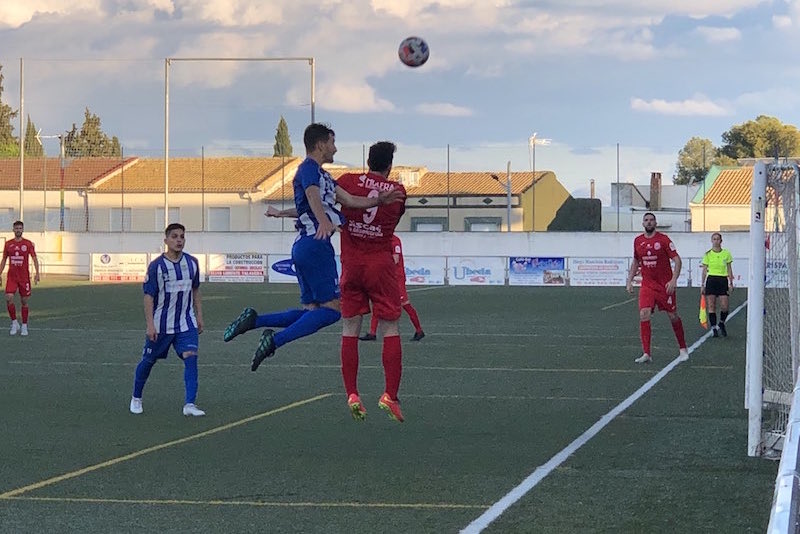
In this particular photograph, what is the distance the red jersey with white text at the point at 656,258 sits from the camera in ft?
57.1

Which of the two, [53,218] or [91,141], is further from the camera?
[91,141]

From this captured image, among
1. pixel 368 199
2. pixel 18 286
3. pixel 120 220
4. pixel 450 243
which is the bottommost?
pixel 18 286

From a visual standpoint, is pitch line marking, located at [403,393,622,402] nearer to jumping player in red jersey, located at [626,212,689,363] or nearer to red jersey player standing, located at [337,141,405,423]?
red jersey player standing, located at [337,141,405,423]

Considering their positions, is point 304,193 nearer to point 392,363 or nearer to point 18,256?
point 392,363

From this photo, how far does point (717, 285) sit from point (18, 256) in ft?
41.4

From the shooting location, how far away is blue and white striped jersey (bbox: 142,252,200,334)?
11.8m

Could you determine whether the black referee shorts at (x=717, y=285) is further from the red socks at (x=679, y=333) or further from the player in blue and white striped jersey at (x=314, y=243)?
the player in blue and white striped jersey at (x=314, y=243)

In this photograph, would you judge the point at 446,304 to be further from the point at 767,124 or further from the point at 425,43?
the point at 767,124

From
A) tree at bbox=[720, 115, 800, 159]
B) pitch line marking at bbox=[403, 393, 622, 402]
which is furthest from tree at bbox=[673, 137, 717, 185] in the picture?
pitch line marking at bbox=[403, 393, 622, 402]

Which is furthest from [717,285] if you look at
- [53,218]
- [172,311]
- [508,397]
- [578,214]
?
[578,214]

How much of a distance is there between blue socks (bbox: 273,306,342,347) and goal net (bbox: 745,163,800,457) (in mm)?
3082

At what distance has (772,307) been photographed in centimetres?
1078

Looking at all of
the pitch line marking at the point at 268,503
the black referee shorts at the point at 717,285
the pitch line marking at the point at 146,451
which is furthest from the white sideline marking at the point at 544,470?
the black referee shorts at the point at 717,285

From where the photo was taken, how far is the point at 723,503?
23.7ft
